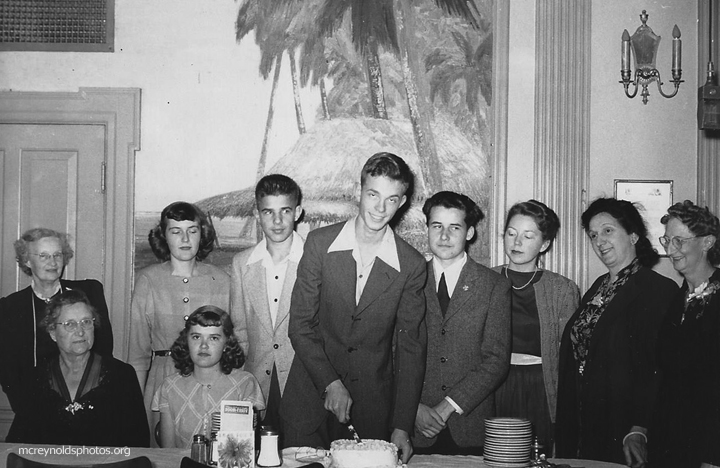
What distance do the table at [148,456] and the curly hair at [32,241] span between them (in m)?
2.08

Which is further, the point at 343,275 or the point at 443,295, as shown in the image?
the point at 443,295

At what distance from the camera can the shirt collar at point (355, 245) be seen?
382cm

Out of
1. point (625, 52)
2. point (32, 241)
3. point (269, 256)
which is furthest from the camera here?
point (32, 241)

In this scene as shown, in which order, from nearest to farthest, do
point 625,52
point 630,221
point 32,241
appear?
point 630,221 < point 625,52 < point 32,241

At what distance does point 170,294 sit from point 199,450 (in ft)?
5.37

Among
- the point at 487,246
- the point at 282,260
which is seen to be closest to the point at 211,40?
the point at 282,260

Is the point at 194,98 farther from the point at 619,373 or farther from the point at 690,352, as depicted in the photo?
the point at 690,352

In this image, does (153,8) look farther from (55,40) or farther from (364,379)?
(364,379)

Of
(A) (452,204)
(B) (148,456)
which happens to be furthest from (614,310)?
(B) (148,456)

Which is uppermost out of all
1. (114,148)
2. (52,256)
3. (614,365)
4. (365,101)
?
(365,101)

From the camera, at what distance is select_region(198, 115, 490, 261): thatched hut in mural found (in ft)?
16.6

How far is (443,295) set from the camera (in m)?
4.07

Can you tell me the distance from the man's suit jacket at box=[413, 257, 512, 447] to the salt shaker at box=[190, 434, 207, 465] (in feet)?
4.09

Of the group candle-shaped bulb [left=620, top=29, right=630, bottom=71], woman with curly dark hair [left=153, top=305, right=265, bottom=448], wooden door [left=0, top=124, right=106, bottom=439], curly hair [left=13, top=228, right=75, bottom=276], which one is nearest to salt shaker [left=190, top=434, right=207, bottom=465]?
woman with curly dark hair [left=153, top=305, right=265, bottom=448]
